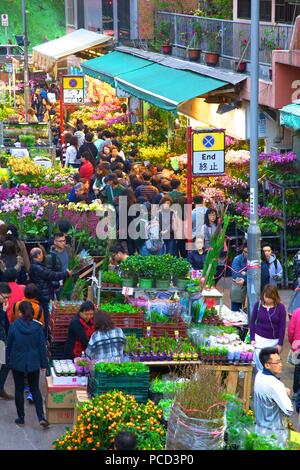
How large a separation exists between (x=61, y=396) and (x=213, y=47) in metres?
14.1

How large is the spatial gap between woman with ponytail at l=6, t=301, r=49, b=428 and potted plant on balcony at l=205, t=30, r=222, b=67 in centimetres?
1309

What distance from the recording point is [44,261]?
14898 mm

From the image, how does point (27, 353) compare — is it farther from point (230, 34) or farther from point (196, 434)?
point (230, 34)

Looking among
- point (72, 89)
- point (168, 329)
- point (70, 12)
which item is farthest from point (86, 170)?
point (70, 12)

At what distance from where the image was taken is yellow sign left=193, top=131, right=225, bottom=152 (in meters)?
16.0

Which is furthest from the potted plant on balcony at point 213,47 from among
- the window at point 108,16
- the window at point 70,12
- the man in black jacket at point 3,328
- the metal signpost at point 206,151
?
the window at point 70,12

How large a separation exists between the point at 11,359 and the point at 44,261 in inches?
123

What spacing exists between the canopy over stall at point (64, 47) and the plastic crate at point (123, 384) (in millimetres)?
25576

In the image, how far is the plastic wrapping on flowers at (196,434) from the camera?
966cm

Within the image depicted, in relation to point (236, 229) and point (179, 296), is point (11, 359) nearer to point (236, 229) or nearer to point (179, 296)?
Result: point (179, 296)

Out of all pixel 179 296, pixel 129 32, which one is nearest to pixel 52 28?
pixel 129 32

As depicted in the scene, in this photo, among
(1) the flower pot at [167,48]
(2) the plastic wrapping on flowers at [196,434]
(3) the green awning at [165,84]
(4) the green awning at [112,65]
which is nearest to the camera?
(2) the plastic wrapping on flowers at [196,434]

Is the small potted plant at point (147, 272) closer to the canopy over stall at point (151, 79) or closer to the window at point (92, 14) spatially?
the canopy over stall at point (151, 79)
